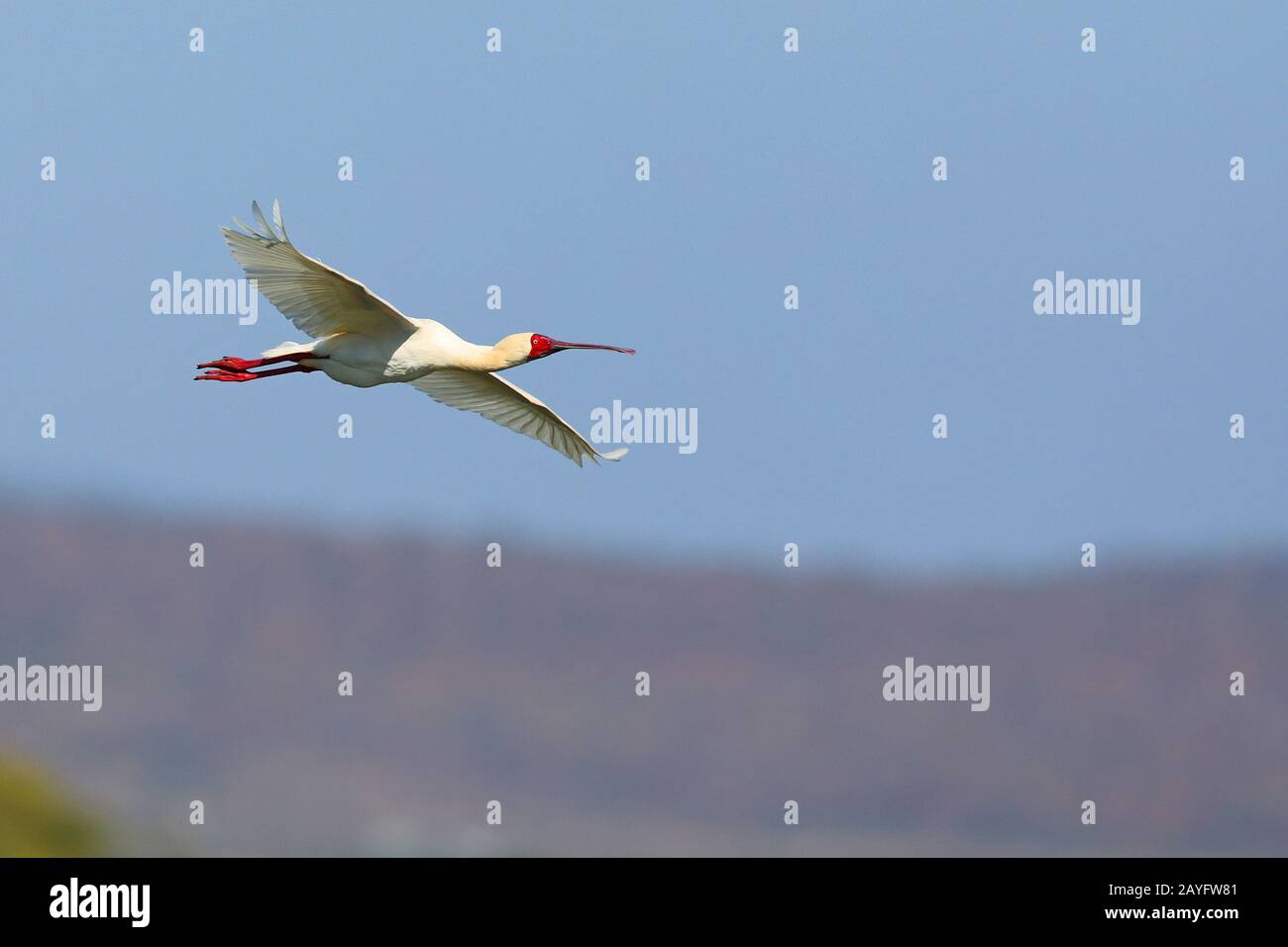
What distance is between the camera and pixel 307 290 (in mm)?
17516

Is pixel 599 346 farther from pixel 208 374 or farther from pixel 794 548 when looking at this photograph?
pixel 794 548

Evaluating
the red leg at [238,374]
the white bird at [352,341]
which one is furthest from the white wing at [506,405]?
the red leg at [238,374]

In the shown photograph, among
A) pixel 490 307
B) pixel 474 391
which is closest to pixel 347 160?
pixel 490 307

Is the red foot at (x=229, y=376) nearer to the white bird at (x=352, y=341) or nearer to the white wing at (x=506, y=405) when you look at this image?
the white bird at (x=352, y=341)

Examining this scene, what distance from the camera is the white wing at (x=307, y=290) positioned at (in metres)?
16.8

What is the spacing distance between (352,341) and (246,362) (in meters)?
1.26

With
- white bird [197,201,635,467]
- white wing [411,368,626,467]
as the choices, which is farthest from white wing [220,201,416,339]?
white wing [411,368,626,467]

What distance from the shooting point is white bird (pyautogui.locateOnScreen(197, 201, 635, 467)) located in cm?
1706

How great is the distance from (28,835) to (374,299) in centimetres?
1899

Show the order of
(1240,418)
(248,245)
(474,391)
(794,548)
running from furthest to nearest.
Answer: (1240,418) < (794,548) < (474,391) < (248,245)

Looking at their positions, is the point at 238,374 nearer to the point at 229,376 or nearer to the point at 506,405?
the point at 229,376

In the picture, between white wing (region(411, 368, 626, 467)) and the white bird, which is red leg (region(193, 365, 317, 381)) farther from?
white wing (region(411, 368, 626, 467))

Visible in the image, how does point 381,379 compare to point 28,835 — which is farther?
point 28,835
